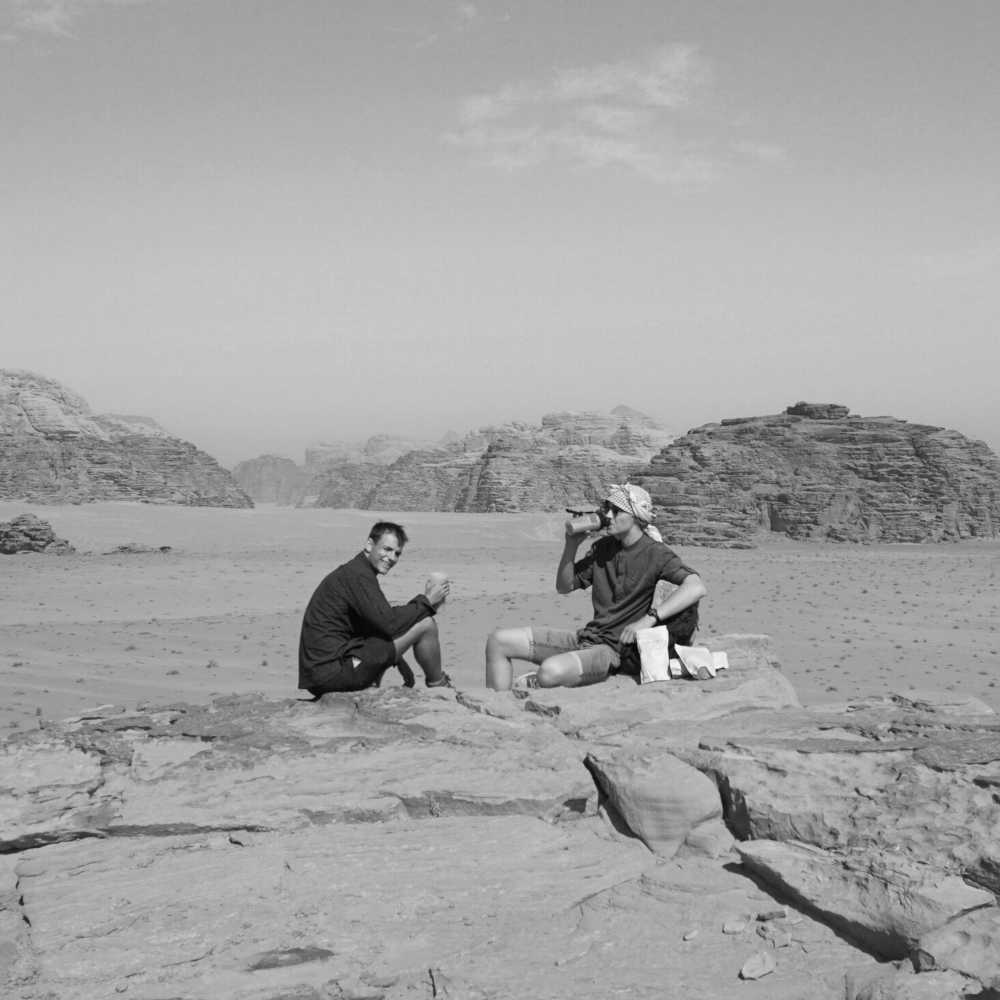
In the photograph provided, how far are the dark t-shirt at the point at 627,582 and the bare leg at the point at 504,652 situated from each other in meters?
0.34

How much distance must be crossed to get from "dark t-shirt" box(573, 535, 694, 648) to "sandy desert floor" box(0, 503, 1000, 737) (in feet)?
14.7

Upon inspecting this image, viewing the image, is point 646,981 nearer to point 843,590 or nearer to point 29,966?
point 29,966

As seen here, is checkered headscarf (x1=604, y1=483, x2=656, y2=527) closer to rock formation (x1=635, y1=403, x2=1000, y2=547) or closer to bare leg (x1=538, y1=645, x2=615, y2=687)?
bare leg (x1=538, y1=645, x2=615, y2=687)

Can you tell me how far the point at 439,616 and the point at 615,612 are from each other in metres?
10.3

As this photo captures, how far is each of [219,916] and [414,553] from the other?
27492 mm

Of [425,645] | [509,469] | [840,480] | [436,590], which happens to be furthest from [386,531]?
[509,469]

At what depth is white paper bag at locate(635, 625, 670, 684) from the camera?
→ 527 cm

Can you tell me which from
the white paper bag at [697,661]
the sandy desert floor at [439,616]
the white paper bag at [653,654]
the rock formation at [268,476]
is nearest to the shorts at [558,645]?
the white paper bag at [653,654]

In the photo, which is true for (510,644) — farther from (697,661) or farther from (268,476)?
(268,476)

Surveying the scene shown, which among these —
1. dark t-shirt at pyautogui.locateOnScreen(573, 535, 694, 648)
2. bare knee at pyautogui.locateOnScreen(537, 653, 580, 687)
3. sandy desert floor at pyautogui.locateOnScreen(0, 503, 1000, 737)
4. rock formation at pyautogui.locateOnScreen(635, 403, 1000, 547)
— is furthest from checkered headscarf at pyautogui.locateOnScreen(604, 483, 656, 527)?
rock formation at pyautogui.locateOnScreen(635, 403, 1000, 547)

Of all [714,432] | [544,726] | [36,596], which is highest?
[714,432]

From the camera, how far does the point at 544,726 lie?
15.0 ft

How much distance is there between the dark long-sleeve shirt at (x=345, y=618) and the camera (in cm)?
516

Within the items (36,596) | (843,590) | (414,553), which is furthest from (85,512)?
(843,590)
